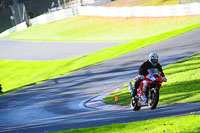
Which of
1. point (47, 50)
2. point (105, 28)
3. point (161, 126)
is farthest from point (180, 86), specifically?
point (105, 28)

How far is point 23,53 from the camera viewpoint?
55.3 meters

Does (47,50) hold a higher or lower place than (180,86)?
lower

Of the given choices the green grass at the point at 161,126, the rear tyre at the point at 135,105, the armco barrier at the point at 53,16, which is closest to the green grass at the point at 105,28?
the armco barrier at the point at 53,16

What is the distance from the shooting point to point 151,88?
13164 millimetres

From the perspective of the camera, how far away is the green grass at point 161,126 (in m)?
9.62

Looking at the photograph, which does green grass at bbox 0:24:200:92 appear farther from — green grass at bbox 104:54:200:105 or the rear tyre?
the rear tyre

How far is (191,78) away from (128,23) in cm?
3599

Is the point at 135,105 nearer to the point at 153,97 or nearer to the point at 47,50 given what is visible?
the point at 153,97

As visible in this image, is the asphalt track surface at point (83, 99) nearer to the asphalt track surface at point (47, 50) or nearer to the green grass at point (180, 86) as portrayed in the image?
the green grass at point (180, 86)

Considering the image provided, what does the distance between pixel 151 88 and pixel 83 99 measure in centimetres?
926

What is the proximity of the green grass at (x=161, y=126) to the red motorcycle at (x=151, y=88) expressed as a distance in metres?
1.46

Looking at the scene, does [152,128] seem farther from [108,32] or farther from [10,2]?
[10,2]

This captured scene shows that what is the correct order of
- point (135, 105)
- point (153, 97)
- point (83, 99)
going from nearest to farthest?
point (153, 97), point (135, 105), point (83, 99)

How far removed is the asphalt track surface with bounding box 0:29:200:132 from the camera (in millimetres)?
14539
